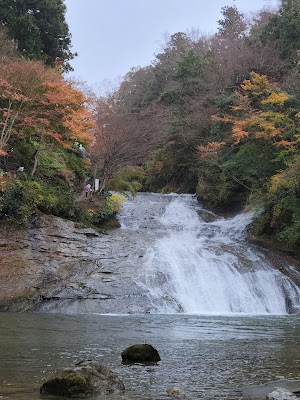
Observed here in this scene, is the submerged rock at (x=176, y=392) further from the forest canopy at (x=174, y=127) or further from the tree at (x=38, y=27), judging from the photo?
the tree at (x=38, y=27)

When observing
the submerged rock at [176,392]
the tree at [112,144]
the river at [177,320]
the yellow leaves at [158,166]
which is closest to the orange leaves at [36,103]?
the tree at [112,144]

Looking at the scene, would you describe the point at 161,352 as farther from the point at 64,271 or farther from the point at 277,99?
the point at 277,99

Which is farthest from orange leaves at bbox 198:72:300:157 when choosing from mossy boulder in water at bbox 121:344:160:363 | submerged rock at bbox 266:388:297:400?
submerged rock at bbox 266:388:297:400

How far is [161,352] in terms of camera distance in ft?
22.4

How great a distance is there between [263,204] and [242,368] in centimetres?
1625

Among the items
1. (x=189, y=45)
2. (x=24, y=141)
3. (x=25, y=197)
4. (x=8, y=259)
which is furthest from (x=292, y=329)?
(x=189, y=45)

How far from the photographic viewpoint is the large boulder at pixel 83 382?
14.4 feet

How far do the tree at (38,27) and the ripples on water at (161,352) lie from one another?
19681mm

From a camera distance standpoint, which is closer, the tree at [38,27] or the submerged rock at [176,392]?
the submerged rock at [176,392]

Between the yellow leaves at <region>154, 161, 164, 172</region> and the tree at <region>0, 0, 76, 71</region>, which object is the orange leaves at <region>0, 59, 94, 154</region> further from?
the yellow leaves at <region>154, 161, 164, 172</region>

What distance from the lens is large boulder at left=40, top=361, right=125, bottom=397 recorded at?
4395 millimetres

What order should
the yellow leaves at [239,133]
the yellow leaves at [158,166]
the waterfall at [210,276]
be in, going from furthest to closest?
the yellow leaves at [158,166]
the yellow leaves at [239,133]
the waterfall at [210,276]

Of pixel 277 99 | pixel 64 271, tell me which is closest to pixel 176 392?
pixel 64 271

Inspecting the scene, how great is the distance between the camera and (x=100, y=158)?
80.8ft
